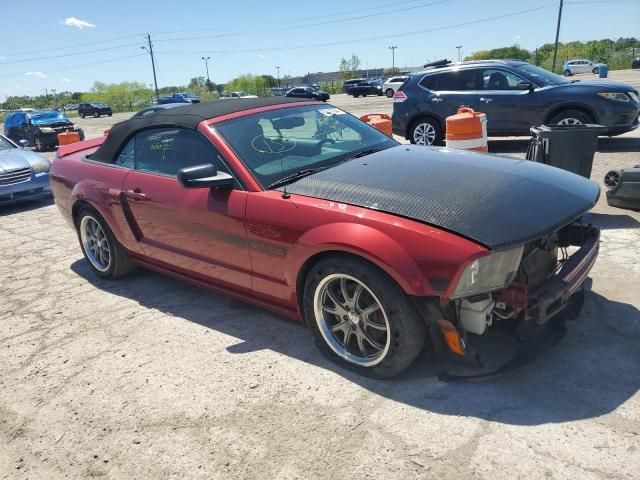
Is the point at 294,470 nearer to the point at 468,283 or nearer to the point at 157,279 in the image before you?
the point at 468,283

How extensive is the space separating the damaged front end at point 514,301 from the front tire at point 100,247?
10.4ft

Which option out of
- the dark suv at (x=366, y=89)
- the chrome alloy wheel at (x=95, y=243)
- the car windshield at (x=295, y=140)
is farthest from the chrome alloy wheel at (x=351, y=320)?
the dark suv at (x=366, y=89)

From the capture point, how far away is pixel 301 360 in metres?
3.21

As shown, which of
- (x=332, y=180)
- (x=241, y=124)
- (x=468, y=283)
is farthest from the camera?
(x=241, y=124)

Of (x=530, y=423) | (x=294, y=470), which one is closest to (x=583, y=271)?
(x=530, y=423)

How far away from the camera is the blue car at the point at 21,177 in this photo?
8.42 metres

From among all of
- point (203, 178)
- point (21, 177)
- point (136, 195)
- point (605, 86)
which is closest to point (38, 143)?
point (21, 177)

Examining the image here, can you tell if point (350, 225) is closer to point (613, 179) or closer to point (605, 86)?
point (613, 179)

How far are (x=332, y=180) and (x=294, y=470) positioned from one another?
167cm

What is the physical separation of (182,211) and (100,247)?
1581mm

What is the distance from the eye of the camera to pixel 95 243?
4859mm

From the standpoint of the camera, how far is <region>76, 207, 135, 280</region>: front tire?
4.61 m

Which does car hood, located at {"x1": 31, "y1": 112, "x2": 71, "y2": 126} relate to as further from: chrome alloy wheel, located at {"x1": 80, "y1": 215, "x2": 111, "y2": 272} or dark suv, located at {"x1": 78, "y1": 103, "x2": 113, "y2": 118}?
dark suv, located at {"x1": 78, "y1": 103, "x2": 113, "y2": 118}

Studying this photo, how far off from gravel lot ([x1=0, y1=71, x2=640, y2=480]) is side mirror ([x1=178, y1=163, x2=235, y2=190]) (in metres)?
1.09
